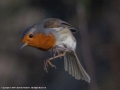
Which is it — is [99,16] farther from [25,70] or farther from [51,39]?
[51,39]

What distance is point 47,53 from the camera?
19.8ft

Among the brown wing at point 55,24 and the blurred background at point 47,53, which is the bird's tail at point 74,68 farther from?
the blurred background at point 47,53

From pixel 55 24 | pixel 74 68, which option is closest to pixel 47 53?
pixel 74 68

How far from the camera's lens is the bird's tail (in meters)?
3.44

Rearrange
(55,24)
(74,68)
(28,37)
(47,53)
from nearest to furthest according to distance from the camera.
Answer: (28,37) → (55,24) → (74,68) → (47,53)

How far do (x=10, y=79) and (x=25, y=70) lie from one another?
1.34ft

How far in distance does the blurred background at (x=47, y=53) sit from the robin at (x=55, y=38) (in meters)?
1.83

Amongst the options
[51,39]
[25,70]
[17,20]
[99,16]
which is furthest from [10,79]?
[51,39]

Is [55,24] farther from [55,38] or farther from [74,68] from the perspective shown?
[74,68]

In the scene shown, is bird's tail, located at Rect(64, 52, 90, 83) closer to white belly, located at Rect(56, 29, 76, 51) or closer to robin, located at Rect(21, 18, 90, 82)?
robin, located at Rect(21, 18, 90, 82)

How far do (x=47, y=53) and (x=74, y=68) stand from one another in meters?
2.49

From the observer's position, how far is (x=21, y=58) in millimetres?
6645

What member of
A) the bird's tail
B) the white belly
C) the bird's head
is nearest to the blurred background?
the bird's tail

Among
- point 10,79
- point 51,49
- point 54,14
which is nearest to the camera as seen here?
point 51,49
